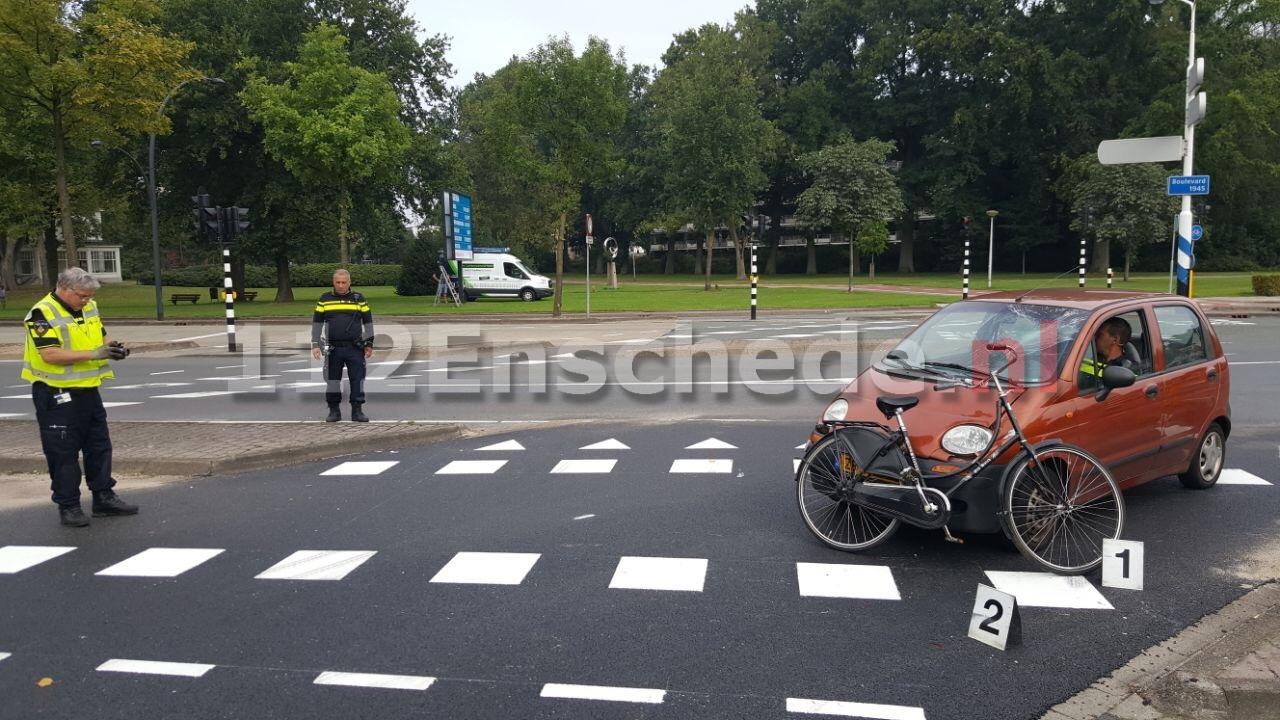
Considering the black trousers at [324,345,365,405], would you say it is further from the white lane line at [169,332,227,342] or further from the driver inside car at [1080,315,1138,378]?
the white lane line at [169,332,227,342]

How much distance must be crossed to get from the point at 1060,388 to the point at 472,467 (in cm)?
476

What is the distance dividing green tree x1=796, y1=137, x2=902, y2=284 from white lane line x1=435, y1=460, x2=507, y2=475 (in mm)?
43786

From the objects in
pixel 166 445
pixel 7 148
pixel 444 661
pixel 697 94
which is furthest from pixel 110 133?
pixel 444 661

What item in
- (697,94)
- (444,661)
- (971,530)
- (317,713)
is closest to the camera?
(317,713)

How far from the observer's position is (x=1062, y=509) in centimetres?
506

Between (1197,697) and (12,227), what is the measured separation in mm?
52301

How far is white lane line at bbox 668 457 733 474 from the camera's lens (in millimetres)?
7531

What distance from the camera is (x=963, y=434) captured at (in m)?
5.08

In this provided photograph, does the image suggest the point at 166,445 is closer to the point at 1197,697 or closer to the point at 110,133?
the point at 1197,697

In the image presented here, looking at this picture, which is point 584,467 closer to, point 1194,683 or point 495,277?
point 1194,683

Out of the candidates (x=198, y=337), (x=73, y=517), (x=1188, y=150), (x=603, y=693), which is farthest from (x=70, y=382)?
(x=1188, y=150)

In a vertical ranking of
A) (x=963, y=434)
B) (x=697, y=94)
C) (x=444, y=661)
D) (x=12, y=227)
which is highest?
(x=697, y=94)

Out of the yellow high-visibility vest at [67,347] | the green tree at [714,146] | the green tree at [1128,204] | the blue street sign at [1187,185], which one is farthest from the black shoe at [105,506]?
the green tree at [1128,204]

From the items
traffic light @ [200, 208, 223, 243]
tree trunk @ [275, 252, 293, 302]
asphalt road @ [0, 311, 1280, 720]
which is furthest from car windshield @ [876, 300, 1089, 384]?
tree trunk @ [275, 252, 293, 302]
